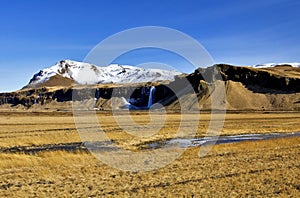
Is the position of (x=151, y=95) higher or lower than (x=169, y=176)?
higher

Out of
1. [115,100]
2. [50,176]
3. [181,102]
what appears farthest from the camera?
[115,100]

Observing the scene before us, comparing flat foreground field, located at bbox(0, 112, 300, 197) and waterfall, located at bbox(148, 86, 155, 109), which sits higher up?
waterfall, located at bbox(148, 86, 155, 109)

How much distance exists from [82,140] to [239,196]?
2579 centimetres

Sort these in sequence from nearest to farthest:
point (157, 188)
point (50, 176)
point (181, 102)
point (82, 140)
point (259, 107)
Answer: point (157, 188)
point (50, 176)
point (82, 140)
point (259, 107)
point (181, 102)

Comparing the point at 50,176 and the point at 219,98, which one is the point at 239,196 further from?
the point at 219,98

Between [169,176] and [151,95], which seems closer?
[169,176]

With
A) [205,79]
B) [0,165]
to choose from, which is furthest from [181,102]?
[0,165]

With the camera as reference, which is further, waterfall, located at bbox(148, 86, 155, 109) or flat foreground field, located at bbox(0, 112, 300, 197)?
waterfall, located at bbox(148, 86, 155, 109)

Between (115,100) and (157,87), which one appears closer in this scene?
(157,87)

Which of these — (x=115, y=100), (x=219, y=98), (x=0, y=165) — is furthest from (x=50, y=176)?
(x=115, y=100)

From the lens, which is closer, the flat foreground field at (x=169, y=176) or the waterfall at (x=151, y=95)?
the flat foreground field at (x=169, y=176)

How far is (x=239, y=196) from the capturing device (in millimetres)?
13891

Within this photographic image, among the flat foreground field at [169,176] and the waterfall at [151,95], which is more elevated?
the waterfall at [151,95]

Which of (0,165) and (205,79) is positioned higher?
(205,79)
